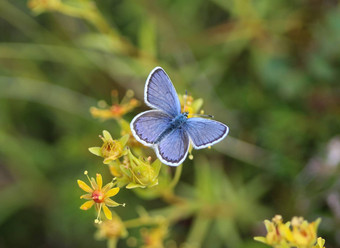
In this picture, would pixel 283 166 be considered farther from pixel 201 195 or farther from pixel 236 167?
pixel 201 195

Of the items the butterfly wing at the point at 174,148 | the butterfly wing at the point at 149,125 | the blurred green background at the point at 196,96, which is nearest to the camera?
the butterfly wing at the point at 174,148

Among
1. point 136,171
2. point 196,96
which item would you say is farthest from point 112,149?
point 196,96

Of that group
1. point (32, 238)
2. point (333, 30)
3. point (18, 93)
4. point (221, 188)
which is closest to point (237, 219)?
point (221, 188)

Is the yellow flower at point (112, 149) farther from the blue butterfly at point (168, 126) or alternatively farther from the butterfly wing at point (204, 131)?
the butterfly wing at point (204, 131)

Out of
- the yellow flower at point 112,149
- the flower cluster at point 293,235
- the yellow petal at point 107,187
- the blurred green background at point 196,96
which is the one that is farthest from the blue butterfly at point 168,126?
the blurred green background at point 196,96

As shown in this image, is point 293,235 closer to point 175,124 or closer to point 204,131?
point 204,131
